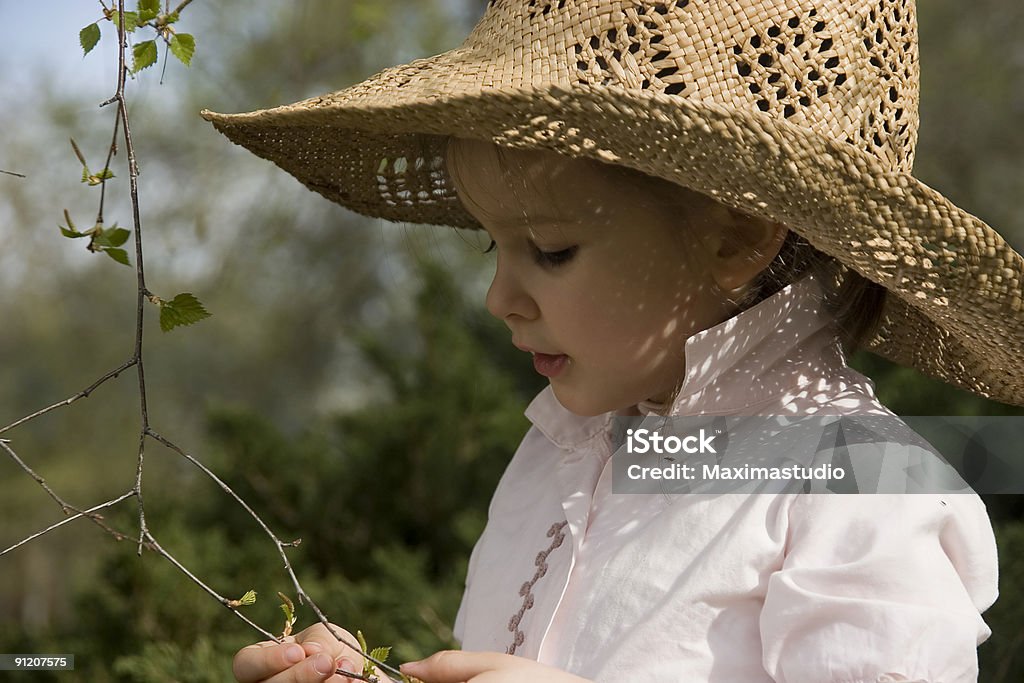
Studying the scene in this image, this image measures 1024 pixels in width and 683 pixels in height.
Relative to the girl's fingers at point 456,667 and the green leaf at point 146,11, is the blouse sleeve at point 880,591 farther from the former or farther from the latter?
the green leaf at point 146,11

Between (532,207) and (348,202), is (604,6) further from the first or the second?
(348,202)

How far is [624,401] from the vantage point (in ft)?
3.48

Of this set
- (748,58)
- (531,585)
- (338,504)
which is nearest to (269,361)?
(338,504)

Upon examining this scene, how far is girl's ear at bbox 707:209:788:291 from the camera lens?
103cm

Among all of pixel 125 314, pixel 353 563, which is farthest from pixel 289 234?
pixel 353 563

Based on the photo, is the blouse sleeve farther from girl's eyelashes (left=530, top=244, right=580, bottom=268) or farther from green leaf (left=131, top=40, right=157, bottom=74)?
green leaf (left=131, top=40, right=157, bottom=74)

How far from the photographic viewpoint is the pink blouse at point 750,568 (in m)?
0.82

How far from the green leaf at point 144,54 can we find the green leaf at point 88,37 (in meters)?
0.03

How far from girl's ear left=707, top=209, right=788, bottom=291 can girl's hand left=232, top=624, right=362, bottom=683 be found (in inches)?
20.2

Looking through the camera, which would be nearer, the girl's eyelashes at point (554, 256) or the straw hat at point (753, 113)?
the straw hat at point (753, 113)

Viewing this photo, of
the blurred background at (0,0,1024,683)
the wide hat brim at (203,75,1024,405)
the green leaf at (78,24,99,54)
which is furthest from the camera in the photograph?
the blurred background at (0,0,1024,683)

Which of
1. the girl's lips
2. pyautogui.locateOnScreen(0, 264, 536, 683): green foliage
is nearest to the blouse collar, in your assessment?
the girl's lips

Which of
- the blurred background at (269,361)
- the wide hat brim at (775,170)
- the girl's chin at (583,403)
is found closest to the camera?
the wide hat brim at (775,170)

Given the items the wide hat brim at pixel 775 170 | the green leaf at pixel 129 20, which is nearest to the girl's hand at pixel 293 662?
the wide hat brim at pixel 775 170
